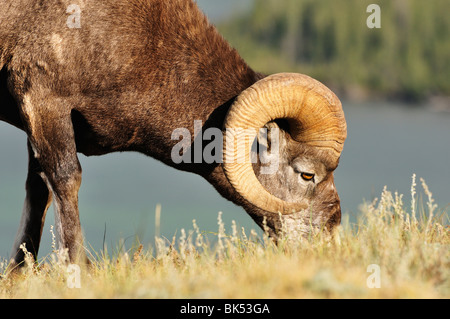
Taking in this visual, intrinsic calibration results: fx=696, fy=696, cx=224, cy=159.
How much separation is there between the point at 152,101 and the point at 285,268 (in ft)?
9.04

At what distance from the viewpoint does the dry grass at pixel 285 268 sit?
16.4 ft

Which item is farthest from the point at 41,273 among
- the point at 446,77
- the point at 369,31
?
the point at 369,31

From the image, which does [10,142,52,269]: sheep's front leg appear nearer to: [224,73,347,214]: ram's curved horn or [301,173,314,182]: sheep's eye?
[224,73,347,214]: ram's curved horn

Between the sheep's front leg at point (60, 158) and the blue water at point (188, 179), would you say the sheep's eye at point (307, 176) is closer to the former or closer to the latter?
the sheep's front leg at point (60, 158)

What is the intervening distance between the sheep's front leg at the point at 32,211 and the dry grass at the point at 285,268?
0.92 metres

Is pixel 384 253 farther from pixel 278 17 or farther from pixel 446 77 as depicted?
pixel 278 17

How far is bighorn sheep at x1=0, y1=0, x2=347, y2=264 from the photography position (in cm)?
689

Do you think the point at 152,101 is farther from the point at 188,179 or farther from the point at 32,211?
the point at 188,179

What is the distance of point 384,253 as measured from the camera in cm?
557

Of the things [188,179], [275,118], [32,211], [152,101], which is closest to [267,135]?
[275,118]

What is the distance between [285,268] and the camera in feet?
17.2

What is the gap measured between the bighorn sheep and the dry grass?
591 millimetres

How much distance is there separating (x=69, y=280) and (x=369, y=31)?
444 ft
